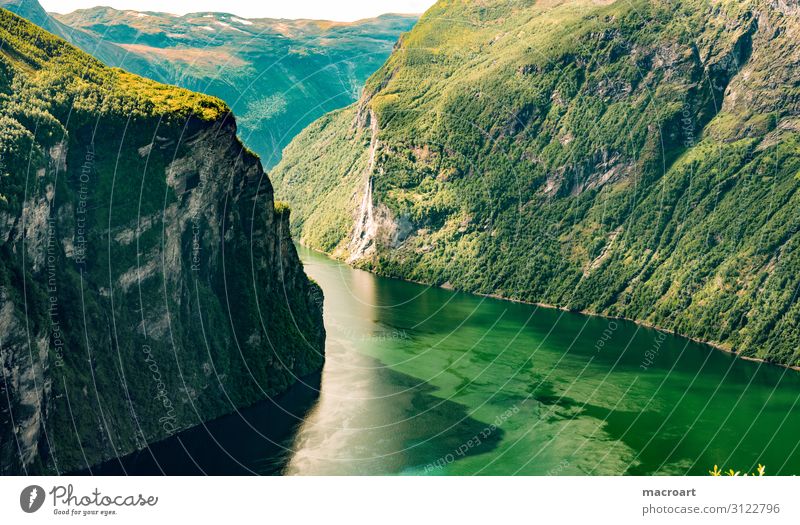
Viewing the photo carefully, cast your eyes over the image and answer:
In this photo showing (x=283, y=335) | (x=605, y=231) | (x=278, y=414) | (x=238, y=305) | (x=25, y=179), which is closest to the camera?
(x=25, y=179)

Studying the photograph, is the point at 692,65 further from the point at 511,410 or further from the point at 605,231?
the point at 511,410

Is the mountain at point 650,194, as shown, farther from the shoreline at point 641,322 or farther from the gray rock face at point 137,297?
the gray rock face at point 137,297

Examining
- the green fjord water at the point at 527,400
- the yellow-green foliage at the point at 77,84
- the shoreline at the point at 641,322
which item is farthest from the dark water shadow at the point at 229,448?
the shoreline at the point at 641,322

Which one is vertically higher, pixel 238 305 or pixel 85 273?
pixel 85 273
